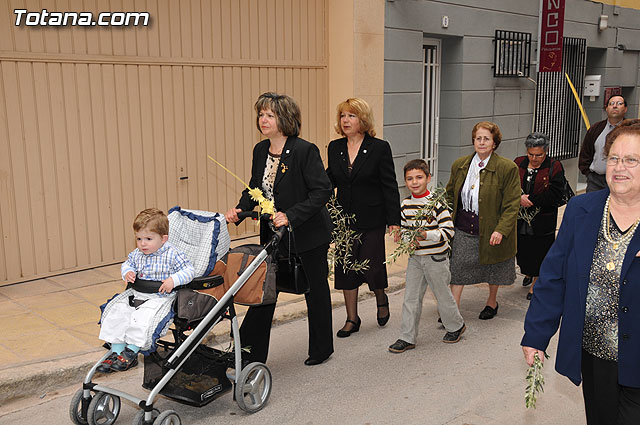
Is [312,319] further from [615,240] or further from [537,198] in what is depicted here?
[537,198]

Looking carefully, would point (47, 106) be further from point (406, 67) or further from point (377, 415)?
point (406, 67)

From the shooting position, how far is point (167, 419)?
420 centimetres

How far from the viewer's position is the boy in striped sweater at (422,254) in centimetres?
584

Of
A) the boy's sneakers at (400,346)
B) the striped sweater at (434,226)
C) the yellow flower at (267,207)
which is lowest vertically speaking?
the boy's sneakers at (400,346)

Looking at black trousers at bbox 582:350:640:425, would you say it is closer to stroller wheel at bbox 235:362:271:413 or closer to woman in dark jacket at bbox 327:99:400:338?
stroller wheel at bbox 235:362:271:413

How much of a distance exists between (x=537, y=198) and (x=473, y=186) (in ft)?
3.61

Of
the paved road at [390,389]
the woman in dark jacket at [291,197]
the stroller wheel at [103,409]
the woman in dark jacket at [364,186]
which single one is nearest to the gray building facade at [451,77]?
the woman in dark jacket at [364,186]

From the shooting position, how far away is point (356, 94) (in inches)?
389

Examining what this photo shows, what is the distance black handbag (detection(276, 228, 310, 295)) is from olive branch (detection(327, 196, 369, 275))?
40.0 inches

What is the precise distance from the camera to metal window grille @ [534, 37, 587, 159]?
14.5 m

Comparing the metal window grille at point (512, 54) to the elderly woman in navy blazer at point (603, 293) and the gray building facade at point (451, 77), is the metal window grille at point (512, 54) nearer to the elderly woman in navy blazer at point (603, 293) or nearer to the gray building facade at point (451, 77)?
the gray building facade at point (451, 77)

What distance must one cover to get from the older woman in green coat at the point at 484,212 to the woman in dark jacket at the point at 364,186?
0.76 metres

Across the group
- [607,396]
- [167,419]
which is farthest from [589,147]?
[167,419]
